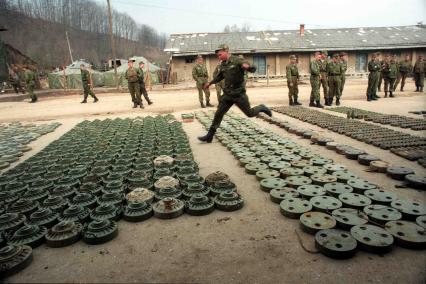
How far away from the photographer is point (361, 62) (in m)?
29.1

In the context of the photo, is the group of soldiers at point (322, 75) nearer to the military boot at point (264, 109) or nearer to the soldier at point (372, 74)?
the soldier at point (372, 74)

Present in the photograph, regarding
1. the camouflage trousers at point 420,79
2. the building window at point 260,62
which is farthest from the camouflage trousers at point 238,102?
the building window at point 260,62

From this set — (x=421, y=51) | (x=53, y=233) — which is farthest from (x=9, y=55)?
(x=421, y=51)

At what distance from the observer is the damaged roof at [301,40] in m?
27.6

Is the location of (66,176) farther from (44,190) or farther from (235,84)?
(235,84)

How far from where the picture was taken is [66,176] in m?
4.18

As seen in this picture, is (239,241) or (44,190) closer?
(239,241)

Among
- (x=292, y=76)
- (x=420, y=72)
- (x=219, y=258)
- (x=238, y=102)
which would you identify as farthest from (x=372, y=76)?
(x=219, y=258)

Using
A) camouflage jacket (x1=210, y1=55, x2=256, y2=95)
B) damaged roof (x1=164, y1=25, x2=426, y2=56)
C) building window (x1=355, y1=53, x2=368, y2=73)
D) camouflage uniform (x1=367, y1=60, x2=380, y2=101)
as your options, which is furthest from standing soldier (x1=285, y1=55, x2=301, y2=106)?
building window (x1=355, y1=53, x2=368, y2=73)

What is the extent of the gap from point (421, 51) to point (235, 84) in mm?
31631

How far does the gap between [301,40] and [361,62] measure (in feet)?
20.1

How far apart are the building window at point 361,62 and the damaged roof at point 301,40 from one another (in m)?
1.00

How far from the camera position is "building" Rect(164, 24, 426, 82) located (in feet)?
90.3

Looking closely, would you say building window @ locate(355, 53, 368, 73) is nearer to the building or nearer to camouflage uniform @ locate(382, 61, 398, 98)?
the building
